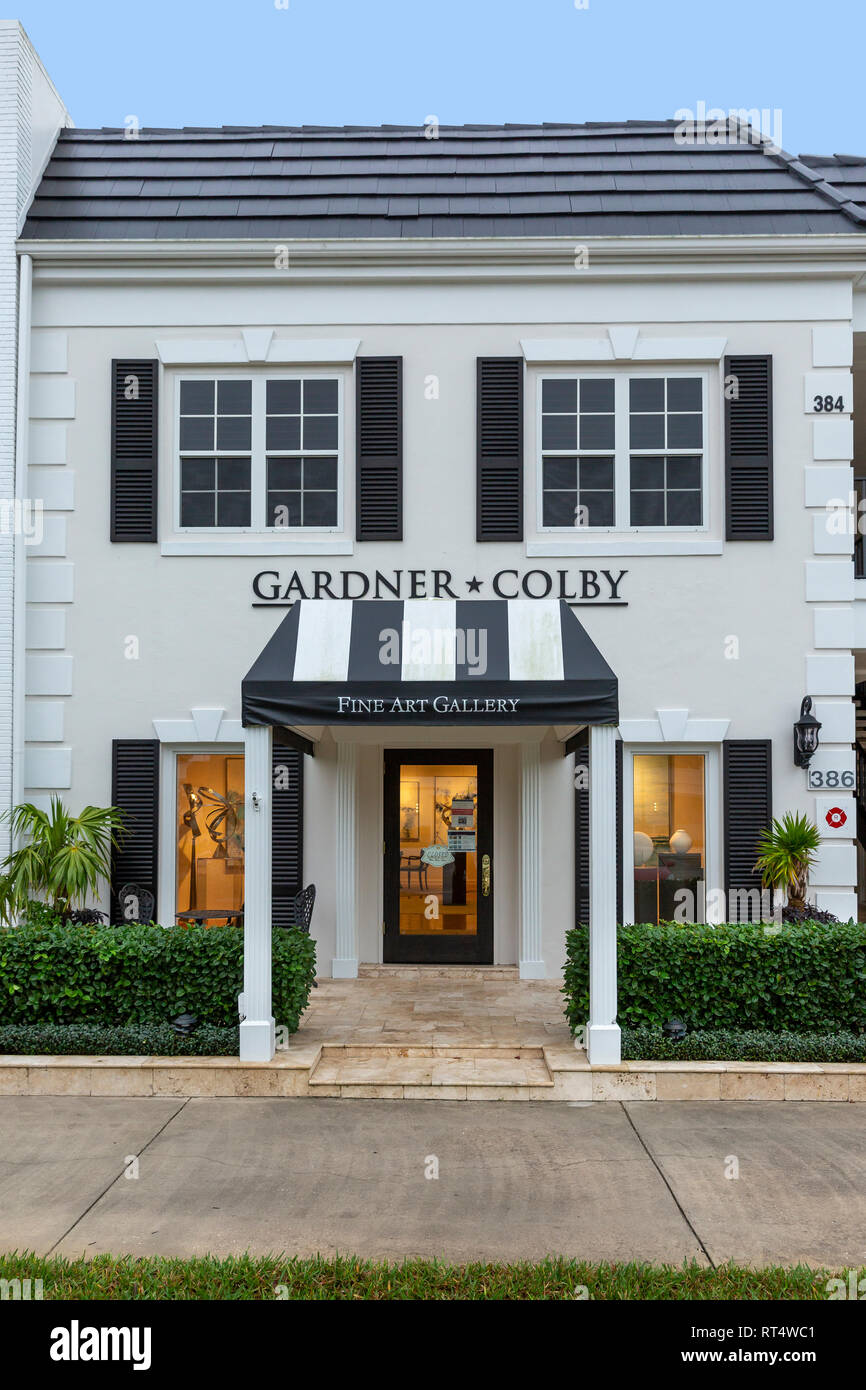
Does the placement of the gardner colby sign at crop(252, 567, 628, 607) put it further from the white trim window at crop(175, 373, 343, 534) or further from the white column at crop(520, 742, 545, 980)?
the white column at crop(520, 742, 545, 980)

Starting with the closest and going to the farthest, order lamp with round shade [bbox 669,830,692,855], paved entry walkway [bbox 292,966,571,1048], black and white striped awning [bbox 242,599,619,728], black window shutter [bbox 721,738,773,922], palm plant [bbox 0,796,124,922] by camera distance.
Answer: black and white striped awning [bbox 242,599,619,728] → paved entry walkway [bbox 292,966,571,1048] → palm plant [bbox 0,796,124,922] → black window shutter [bbox 721,738,773,922] → lamp with round shade [bbox 669,830,692,855]

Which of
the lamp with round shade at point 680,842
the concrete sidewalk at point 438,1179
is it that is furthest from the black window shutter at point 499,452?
the concrete sidewalk at point 438,1179

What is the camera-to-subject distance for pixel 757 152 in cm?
1087

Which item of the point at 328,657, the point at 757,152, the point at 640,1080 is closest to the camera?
the point at 640,1080

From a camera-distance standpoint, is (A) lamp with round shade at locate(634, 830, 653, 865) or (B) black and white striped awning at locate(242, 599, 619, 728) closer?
(B) black and white striped awning at locate(242, 599, 619, 728)

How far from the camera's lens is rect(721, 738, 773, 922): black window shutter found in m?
9.77

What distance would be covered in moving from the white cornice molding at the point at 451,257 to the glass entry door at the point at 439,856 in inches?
202

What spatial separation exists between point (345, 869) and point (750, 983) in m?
4.36

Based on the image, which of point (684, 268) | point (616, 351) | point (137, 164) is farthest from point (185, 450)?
point (684, 268)

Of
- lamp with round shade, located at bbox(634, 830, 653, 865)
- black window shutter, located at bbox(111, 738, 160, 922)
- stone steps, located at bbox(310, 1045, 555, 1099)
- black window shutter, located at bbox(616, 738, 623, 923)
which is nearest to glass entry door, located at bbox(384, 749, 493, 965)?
black window shutter, located at bbox(616, 738, 623, 923)

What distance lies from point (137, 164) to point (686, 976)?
33.9 ft

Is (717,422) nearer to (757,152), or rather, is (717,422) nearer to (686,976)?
(757,152)

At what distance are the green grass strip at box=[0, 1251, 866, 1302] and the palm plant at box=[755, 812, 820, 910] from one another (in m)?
5.16

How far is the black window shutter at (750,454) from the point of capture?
32.5 feet
